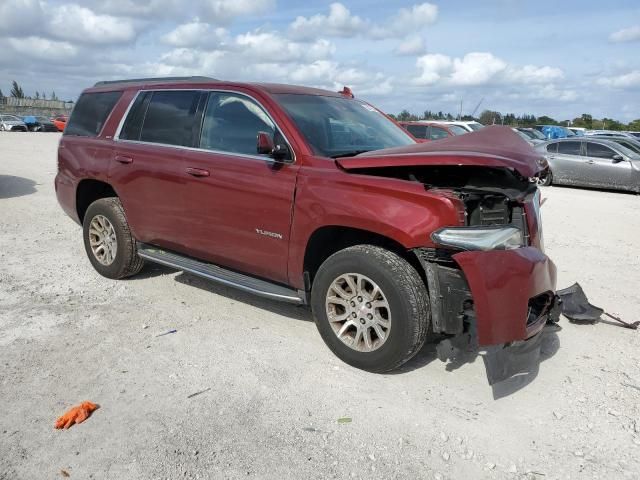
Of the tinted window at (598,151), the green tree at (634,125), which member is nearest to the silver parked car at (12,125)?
the tinted window at (598,151)

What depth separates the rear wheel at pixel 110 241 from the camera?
5477mm

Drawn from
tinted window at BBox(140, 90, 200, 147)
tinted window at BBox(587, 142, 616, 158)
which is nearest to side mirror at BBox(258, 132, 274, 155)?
tinted window at BBox(140, 90, 200, 147)

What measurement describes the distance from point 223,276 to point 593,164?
44.7ft

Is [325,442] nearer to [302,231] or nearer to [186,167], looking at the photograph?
[302,231]

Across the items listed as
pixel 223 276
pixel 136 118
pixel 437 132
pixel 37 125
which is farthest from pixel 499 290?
pixel 37 125

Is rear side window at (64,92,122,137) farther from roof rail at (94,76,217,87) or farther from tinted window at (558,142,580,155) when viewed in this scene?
tinted window at (558,142,580,155)

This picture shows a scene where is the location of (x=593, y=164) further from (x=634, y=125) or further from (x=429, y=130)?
(x=634, y=125)

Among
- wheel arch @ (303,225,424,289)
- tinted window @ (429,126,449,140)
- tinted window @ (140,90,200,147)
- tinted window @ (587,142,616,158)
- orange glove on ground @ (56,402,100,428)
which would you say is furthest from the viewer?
tinted window @ (429,126,449,140)

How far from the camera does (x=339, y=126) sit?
4.55 metres

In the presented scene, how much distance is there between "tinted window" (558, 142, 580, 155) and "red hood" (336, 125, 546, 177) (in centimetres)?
1299

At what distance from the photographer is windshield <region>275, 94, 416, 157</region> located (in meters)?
4.26

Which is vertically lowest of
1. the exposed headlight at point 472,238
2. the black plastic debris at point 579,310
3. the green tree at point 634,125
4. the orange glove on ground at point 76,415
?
the orange glove on ground at point 76,415

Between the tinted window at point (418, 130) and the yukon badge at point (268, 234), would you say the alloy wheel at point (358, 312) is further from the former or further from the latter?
the tinted window at point (418, 130)

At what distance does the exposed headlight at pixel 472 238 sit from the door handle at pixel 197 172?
6.70 feet
